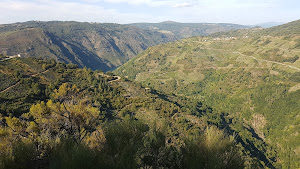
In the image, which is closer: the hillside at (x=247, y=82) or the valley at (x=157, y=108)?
the valley at (x=157, y=108)

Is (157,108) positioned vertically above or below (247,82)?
above

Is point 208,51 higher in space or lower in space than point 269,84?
higher

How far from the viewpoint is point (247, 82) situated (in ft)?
358

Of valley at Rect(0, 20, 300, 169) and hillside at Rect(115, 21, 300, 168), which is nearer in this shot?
valley at Rect(0, 20, 300, 169)

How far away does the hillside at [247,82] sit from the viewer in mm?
72688

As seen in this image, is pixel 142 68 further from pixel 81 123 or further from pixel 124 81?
pixel 81 123

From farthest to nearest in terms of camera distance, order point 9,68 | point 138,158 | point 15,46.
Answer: point 15,46, point 9,68, point 138,158

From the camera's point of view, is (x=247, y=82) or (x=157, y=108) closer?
(x=157, y=108)

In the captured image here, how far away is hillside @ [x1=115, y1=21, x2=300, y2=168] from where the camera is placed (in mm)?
72688

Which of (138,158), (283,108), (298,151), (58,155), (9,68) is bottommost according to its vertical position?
(298,151)

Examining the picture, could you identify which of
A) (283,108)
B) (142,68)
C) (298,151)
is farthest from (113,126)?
(142,68)

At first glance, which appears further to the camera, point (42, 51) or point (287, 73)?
point (42, 51)

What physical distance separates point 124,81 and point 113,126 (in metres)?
66.8

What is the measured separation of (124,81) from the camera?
73438 millimetres
